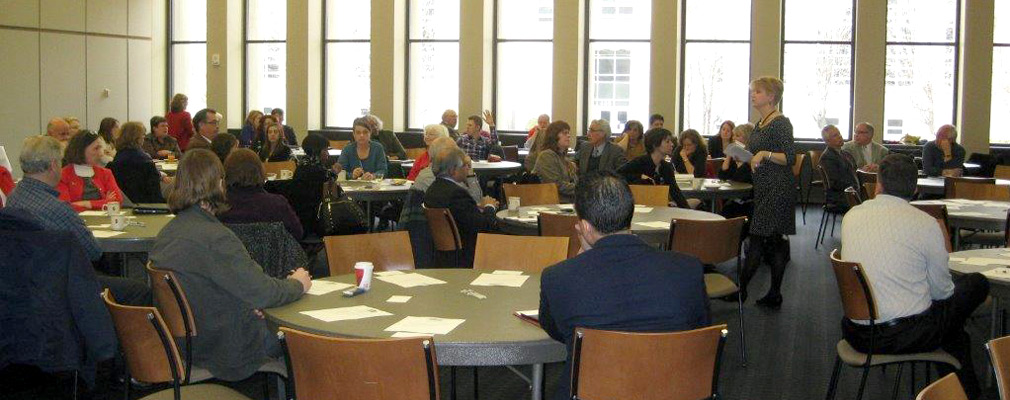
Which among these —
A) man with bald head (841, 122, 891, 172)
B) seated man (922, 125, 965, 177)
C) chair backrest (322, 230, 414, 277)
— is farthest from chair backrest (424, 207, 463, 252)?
man with bald head (841, 122, 891, 172)

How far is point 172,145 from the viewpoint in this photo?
1255cm

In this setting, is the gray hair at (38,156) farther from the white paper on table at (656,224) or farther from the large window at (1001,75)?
the large window at (1001,75)

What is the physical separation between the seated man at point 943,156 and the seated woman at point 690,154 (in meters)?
2.28

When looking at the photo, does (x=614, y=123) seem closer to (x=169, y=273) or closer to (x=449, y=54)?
(x=449, y=54)

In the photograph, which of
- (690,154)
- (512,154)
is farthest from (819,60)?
(690,154)

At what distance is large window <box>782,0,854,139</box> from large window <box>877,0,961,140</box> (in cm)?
56

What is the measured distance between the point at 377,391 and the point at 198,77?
16.3 metres

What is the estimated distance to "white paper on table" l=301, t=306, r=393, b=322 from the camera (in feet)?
11.7

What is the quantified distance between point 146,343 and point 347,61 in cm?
1394

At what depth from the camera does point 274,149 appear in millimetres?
10844

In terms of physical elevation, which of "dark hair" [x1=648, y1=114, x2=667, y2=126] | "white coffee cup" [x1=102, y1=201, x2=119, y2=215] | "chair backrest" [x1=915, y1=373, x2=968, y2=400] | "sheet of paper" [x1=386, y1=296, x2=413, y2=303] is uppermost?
"dark hair" [x1=648, y1=114, x2=667, y2=126]

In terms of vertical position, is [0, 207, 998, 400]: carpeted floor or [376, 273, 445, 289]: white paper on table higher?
[376, 273, 445, 289]: white paper on table

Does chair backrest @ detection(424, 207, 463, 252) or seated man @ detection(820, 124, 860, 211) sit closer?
→ chair backrest @ detection(424, 207, 463, 252)

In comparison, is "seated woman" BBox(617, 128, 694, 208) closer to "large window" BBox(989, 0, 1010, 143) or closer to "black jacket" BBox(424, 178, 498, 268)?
"black jacket" BBox(424, 178, 498, 268)
